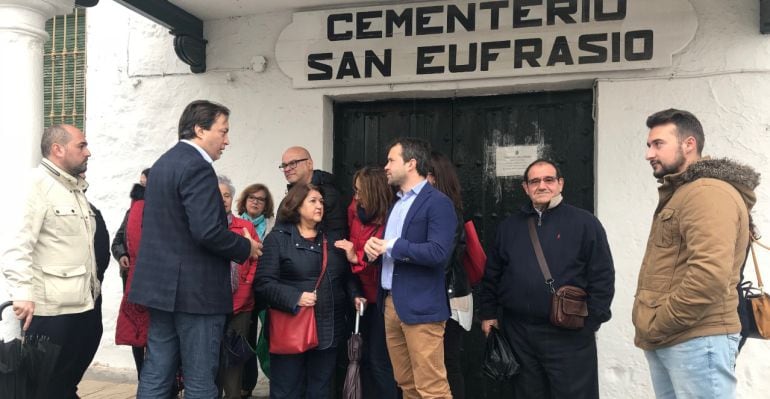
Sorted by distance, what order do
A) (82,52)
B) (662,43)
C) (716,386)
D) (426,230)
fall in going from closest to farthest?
(716,386), (426,230), (662,43), (82,52)

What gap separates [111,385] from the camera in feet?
16.8

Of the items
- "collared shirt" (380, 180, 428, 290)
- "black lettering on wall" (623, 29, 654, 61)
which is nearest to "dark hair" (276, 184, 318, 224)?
"collared shirt" (380, 180, 428, 290)

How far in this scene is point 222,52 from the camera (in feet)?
17.0

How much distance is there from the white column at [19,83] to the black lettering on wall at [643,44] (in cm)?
370

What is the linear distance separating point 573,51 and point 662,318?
2.44 m

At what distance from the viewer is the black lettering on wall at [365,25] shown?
189 inches

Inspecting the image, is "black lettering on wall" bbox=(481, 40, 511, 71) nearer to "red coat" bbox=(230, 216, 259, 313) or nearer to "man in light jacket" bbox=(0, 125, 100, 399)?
"red coat" bbox=(230, 216, 259, 313)

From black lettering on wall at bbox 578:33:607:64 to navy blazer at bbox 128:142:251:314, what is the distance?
2.71 m

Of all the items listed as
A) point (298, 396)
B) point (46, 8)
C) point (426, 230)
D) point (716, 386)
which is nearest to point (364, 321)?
point (298, 396)

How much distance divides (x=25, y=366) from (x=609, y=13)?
13.3 ft

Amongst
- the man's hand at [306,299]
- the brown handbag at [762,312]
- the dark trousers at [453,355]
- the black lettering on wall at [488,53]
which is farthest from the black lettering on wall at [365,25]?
the brown handbag at [762,312]

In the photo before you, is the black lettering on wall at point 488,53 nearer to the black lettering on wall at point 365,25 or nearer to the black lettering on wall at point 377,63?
the black lettering on wall at point 377,63

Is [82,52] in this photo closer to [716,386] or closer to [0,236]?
[0,236]

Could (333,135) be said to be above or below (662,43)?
below
